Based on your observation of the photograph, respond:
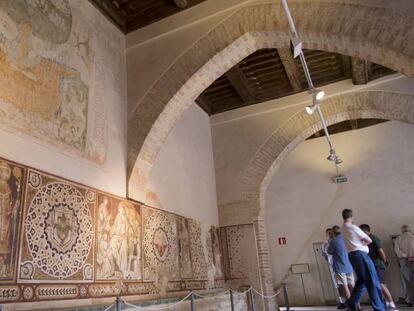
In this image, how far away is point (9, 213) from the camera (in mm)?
3119

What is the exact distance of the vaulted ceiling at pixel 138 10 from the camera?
17.4 feet

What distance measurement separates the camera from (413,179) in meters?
8.45

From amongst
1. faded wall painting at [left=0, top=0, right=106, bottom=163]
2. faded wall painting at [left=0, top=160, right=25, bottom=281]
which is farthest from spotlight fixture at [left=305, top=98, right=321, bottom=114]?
faded wall painting at [left=0, top=160, right=25, bottom=281]

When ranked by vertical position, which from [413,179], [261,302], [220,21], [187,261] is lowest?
[261,302]

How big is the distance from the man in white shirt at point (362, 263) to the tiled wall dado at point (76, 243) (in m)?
2.61

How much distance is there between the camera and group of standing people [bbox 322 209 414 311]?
4184 millimetres

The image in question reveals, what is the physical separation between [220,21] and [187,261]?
3801mm

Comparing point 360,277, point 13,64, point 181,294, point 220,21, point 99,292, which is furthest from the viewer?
point 181,294

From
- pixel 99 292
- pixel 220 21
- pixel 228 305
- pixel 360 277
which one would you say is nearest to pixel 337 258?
pixel 360 277

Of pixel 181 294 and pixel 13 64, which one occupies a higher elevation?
pixel 13 64

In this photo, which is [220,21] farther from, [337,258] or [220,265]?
[220,265]

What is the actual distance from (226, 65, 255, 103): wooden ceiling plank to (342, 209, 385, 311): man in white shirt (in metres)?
3.55

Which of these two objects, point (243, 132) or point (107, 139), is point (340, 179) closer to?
point (243, 132)

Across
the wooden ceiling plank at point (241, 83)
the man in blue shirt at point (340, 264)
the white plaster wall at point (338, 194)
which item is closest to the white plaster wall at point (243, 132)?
the wooden ceiling plank at point (241, 83)
